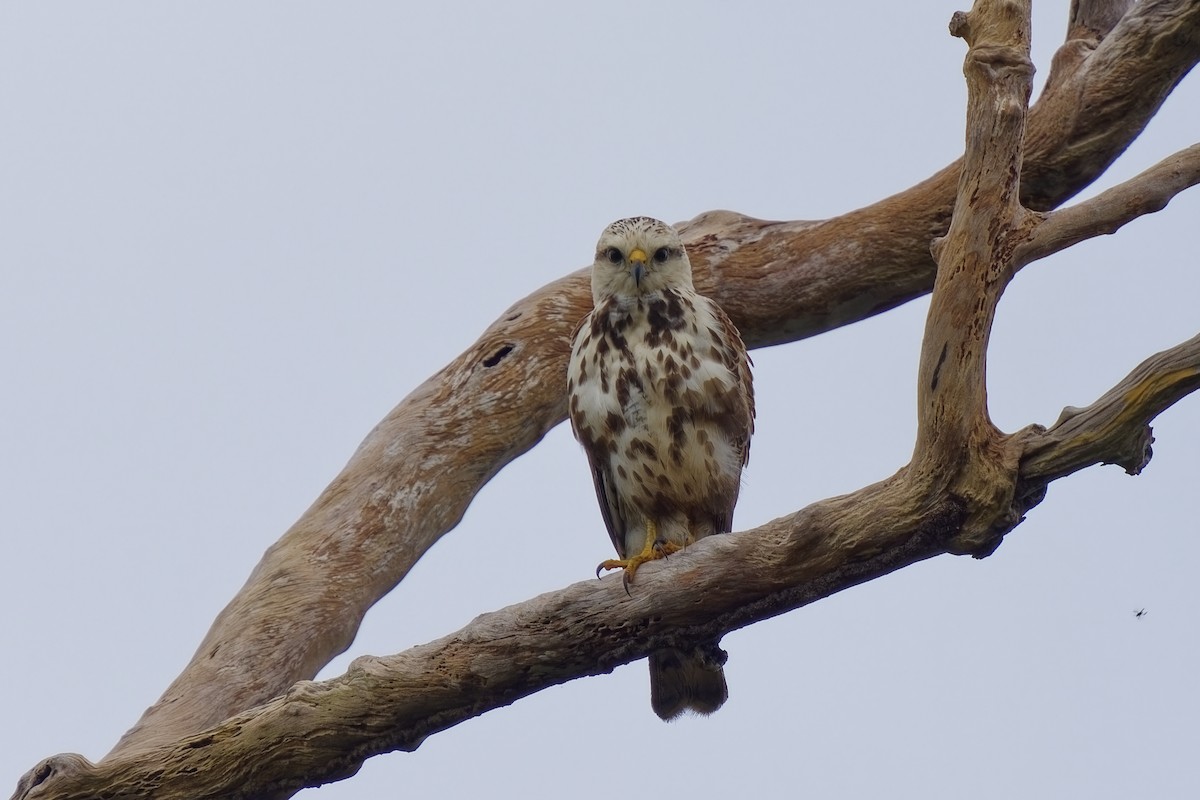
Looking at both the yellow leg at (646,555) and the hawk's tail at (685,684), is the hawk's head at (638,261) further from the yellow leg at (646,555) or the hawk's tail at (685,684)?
the hawk's tail at (685,684)

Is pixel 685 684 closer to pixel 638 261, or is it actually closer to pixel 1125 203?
pixel 638 261

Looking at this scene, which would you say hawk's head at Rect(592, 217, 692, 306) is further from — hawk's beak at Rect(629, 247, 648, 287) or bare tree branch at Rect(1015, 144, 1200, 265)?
bare tree branch at Rect(1015, 144, 1200, 265)

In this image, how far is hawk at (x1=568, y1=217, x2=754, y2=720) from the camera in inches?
220

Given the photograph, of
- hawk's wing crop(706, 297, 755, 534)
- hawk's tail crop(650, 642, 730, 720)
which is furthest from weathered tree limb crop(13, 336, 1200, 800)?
hawk's wing crop(706, 297, 755, 534)

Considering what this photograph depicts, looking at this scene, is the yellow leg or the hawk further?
the hawk

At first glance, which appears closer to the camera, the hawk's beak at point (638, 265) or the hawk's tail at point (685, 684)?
the hawk's tail at point (685, 684)

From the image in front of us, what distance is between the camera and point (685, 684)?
5.42 metres

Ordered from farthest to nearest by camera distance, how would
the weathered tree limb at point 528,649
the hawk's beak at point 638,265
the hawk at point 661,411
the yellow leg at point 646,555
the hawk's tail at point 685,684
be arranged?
the hawk's beak at point 638,265
the hawk at point 661,411
the hawk's tail at point 685,684
the yellow leg at point 646,555
the weathered tree limb at point 528,649

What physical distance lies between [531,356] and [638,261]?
157 cm

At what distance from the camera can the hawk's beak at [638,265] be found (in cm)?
586

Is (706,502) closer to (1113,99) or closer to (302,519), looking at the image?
(302,519)

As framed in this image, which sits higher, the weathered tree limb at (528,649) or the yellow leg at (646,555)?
the yellow leg at (646,555)

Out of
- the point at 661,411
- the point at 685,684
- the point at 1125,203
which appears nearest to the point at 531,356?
the point at 661,411

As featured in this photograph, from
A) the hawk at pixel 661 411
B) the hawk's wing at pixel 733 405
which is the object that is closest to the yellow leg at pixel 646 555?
the hawk at pixel 661 411
